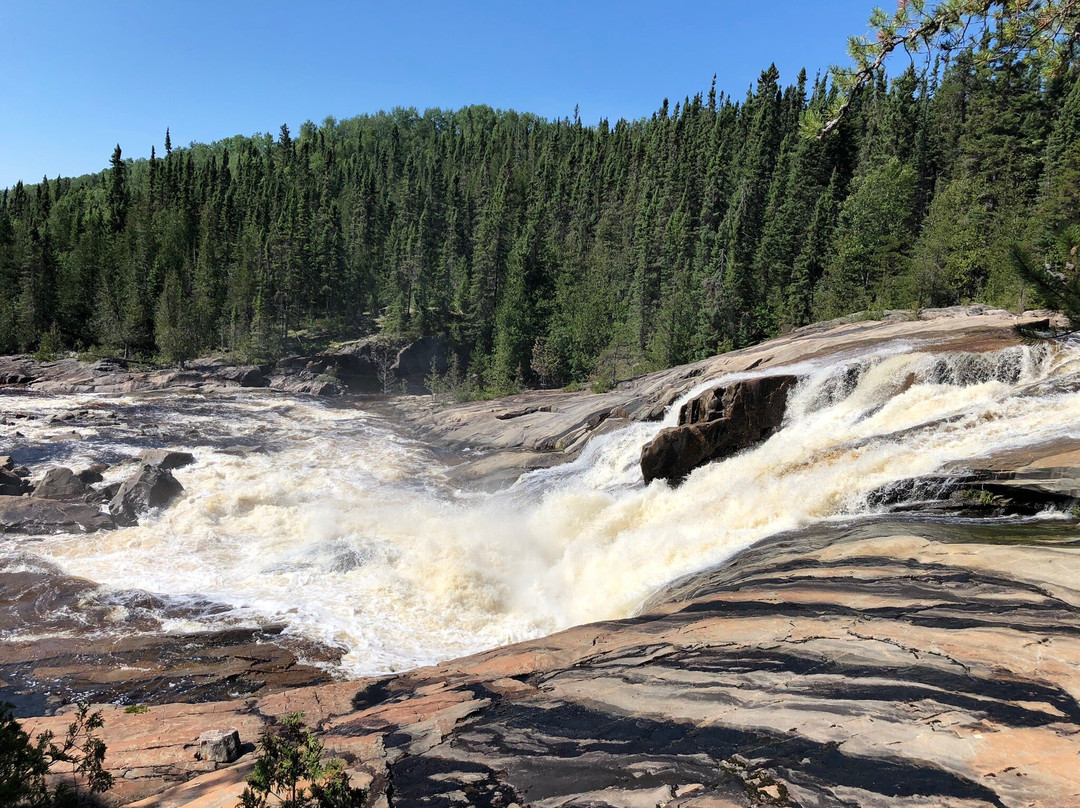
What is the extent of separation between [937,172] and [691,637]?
223 ft

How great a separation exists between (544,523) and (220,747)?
12155mm

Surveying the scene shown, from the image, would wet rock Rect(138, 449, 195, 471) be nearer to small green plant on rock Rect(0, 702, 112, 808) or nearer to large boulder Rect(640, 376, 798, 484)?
large boulder Rect(640, 376, 798, 484)

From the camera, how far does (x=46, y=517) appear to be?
1855 centimetres

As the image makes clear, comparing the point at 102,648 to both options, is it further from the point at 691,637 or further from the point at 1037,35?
the point at 1037,35

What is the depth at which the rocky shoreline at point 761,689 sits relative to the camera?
193 inches

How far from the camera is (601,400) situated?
32.4 m

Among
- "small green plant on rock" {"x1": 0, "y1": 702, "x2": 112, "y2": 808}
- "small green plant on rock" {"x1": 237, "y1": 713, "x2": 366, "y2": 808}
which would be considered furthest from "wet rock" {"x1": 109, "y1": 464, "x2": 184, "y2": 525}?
"small green plant on rock" {"x1": 237, "y1": 713, "x2": 366, "y2": 808}

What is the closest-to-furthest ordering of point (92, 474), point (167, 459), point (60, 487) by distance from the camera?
point (60, 487) < point (92, 474) < point (167, 459)

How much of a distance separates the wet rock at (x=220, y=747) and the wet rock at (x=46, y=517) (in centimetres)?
1422

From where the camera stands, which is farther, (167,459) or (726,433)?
(167,459)

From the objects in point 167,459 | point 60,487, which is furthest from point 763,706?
point 167,459

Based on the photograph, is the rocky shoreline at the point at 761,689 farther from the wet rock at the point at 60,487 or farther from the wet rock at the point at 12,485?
the wet rock at the point at 12,485

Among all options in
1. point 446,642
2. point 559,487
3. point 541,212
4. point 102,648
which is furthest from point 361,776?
point 541,212

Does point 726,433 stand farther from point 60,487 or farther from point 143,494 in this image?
point 60,487
